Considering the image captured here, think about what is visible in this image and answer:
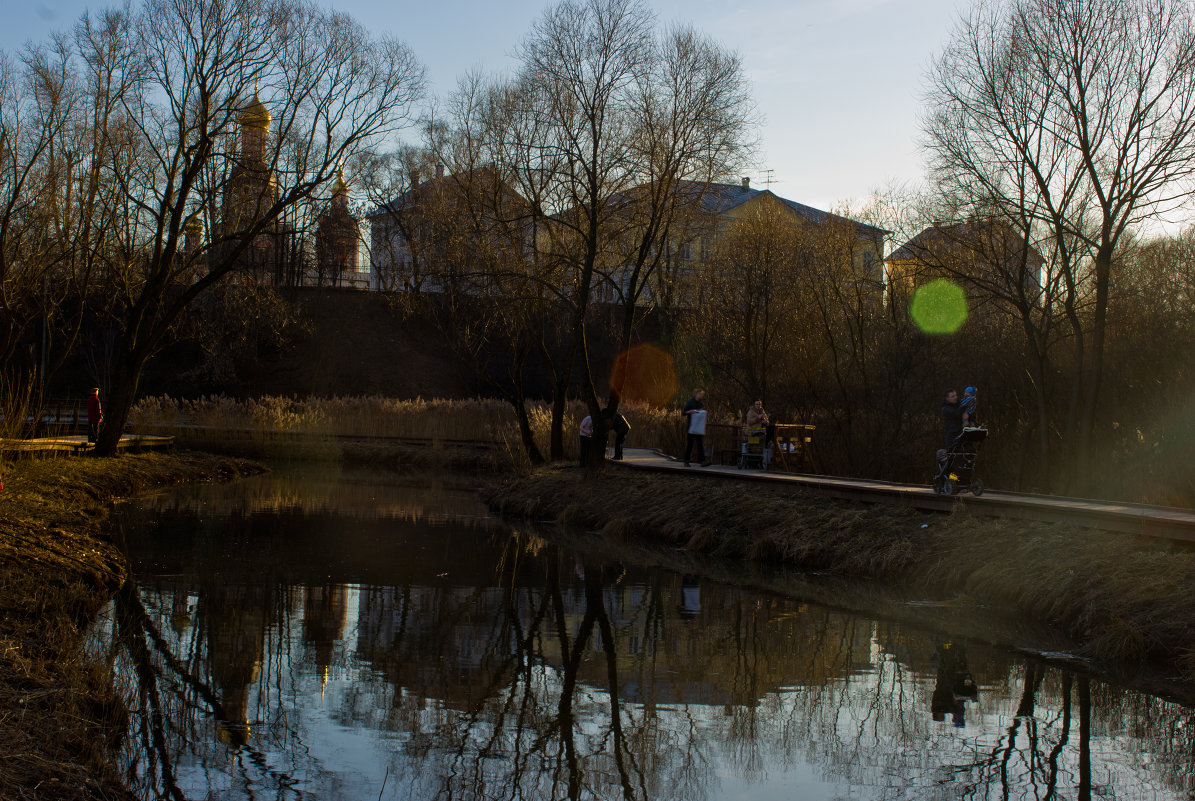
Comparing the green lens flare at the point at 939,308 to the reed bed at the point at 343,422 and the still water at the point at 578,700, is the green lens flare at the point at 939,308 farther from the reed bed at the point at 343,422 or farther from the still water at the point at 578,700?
the still water at the point at 578,700

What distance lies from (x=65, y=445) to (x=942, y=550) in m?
18.5

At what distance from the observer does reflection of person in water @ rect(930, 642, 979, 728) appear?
314 inches

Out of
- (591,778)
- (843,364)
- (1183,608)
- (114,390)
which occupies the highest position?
(843,364)

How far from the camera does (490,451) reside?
31438 millimetres

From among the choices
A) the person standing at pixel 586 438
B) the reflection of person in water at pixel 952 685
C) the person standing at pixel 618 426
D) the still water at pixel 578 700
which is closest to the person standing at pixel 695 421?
the person standing at pixel 618 426

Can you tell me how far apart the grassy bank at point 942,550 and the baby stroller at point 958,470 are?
49 cm

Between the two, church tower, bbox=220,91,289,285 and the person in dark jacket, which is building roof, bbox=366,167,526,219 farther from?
the person in dark jacket

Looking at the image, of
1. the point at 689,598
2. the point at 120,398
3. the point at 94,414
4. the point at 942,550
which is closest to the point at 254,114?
the point at 120,398

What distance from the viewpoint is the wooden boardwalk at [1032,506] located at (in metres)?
11.2

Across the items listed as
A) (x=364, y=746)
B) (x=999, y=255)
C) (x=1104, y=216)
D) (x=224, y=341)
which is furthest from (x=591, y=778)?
(x=224, y=341)

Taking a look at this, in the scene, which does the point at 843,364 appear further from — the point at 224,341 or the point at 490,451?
the point at 224,341

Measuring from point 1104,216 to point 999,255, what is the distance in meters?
3.34

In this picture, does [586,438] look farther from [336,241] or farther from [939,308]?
[336,241]

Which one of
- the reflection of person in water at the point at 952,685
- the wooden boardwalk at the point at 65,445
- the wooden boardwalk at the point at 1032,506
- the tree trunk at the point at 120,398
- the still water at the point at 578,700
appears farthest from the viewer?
the tree trunk at the point at 120,398
